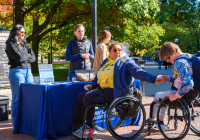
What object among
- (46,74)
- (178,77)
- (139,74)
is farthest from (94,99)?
(178,77)

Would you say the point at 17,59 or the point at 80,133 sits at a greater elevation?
the point at 17,59

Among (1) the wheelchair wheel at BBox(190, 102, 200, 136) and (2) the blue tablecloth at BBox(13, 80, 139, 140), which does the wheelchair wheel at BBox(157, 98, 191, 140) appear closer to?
(1) the wheelchair wheel at BBox(190, 102, 200, 136)

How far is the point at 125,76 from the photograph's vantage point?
4.34m

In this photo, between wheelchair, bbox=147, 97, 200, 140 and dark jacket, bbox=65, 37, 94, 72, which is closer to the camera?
wheelchair, bbox=147, 97, 200, 140

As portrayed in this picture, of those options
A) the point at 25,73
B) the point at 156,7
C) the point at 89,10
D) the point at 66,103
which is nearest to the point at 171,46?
the point at 66,103

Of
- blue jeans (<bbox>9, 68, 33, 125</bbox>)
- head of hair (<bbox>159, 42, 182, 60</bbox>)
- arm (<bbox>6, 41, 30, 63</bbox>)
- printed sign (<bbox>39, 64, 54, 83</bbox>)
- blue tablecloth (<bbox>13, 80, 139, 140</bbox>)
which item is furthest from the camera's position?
blue jeans (<bbox>9, 68, 33, 125</bbox>)

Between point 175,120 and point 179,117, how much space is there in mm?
188

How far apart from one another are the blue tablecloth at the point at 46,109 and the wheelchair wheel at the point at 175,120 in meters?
1.52

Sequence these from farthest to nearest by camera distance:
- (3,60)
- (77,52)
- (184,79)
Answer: (3,60)
(77,52)
(184,79)

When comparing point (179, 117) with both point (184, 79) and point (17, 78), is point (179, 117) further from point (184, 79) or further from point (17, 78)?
point (17, 78)

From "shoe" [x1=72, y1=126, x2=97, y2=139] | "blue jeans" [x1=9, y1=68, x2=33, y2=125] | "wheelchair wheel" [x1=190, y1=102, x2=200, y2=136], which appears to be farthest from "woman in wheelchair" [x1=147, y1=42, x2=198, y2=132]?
"blue jeans" [x1=9, y1=68, x2=33, y2=125]

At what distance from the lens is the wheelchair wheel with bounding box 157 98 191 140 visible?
4.20 m

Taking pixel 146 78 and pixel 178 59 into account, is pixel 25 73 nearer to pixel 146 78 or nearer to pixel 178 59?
pixel 146 78

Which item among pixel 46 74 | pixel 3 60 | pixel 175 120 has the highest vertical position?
pixel 3 60
